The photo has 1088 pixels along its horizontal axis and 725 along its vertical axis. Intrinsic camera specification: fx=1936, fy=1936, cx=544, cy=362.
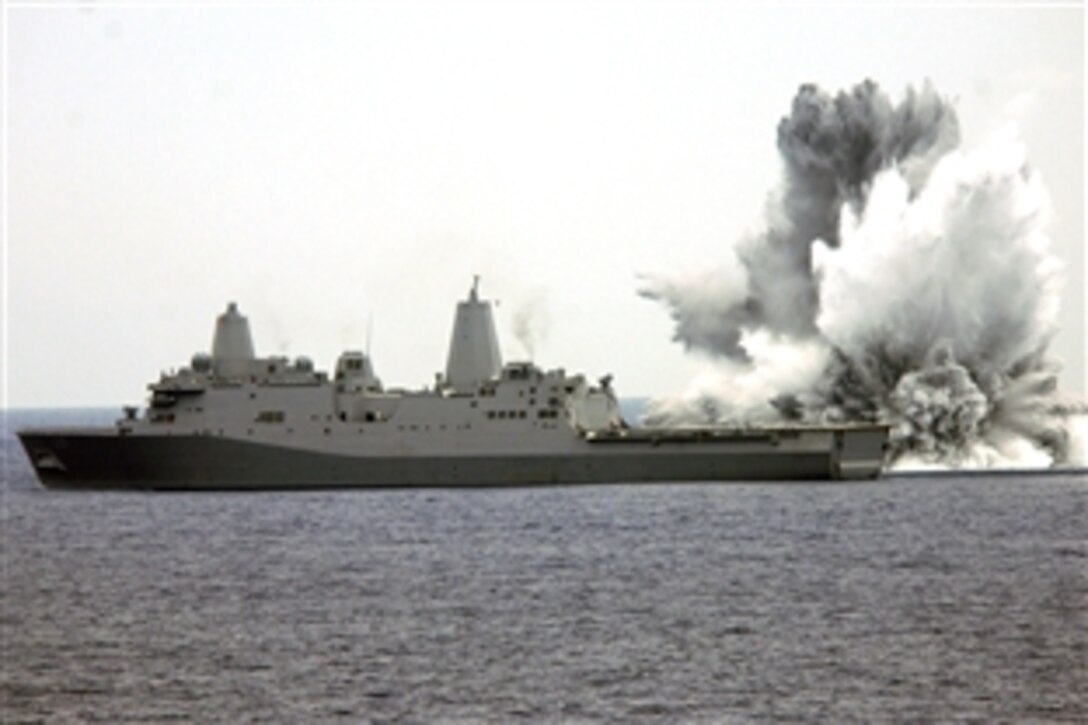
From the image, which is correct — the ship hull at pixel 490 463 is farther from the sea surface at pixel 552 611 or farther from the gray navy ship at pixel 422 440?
the sea surface at pixel 552 611

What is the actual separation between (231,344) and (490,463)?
11644mm

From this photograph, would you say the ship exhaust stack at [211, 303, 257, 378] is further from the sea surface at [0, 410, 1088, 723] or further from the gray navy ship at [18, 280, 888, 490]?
the sea surface at [0, 410, 1088, 723]

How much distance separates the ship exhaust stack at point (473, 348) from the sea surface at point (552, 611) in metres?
8.01

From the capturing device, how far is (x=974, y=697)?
1208 inches

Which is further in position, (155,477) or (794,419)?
(794,419)

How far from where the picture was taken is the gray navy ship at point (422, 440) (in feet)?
223

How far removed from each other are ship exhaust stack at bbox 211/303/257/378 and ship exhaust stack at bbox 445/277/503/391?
25.0ft

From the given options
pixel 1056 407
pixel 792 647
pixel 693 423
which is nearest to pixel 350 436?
pixel 693 423

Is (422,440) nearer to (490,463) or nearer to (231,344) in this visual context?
(490,463)

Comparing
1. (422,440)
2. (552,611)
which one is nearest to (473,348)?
(422,440)

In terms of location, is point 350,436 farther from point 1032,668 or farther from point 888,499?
point 1032,668

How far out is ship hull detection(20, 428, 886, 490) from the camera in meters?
68.2

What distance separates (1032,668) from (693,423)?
46598mm

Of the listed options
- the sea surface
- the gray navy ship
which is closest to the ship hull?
the gray navy ship
